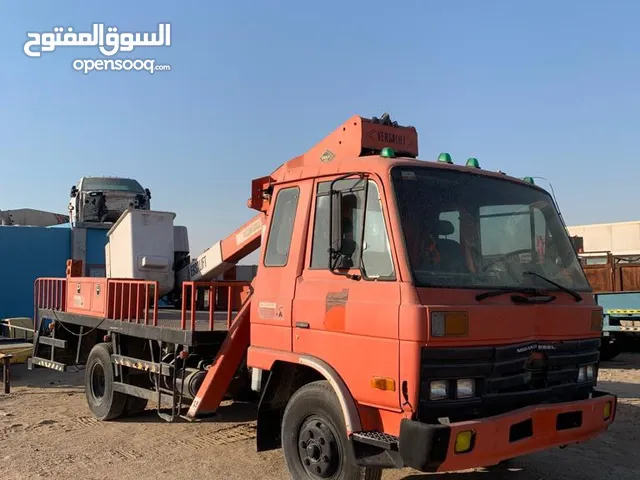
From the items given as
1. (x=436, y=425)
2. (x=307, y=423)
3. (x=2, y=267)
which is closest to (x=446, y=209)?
(x=436, y=425)

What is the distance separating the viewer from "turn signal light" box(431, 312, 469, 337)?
3.77 metres

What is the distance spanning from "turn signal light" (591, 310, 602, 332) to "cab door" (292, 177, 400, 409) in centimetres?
177

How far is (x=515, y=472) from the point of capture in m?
5.43

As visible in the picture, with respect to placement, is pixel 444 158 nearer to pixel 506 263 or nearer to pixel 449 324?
pixel 506 263

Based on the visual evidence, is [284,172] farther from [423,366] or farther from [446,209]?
[423,366]

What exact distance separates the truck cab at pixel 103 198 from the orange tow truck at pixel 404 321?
414 inches

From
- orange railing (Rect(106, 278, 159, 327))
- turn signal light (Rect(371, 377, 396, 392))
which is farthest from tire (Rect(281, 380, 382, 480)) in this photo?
orange railing (Rect(106, 278, 159, 327))

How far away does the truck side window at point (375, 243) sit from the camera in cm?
409

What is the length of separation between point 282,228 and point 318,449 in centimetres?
176

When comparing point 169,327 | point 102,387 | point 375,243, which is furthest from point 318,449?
point 102,387

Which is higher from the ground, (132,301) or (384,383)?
(132,301)

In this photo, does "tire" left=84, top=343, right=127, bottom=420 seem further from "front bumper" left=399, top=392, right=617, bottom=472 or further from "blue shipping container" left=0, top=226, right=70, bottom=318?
"blue shipping container" left=0, top=226, right=70, bottom=318

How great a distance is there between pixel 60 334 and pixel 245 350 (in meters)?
4.49

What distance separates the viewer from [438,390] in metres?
3.85
